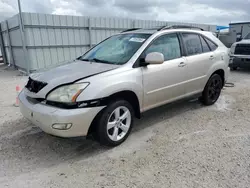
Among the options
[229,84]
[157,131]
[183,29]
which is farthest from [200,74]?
[229,84]

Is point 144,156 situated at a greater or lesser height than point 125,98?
lesser

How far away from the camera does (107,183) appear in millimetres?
2367

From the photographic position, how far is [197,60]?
412 cm

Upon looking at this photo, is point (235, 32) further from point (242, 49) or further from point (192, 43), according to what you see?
point (192, 43)

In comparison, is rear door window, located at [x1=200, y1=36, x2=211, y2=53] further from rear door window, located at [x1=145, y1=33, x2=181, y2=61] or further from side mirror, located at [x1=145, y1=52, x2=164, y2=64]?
side mirror, located at [x1=145, y1=52, x2=164, y2=64]

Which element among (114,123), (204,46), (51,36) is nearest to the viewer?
(114,123)

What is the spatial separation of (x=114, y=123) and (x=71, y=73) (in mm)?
928

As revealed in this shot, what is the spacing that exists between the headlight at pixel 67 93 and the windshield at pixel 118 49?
826 mm

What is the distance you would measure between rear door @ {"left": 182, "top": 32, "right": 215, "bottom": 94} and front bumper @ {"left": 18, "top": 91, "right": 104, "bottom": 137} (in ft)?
7.00

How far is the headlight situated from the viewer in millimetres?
2605

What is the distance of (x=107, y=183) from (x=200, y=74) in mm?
2908

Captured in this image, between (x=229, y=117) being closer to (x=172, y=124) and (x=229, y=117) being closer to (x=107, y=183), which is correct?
(x=172, y=124)

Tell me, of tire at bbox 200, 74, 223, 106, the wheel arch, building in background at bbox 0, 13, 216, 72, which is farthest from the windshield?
building in background at bbox 0, 13, 216, 72

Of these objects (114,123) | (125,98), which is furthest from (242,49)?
(114,123)
